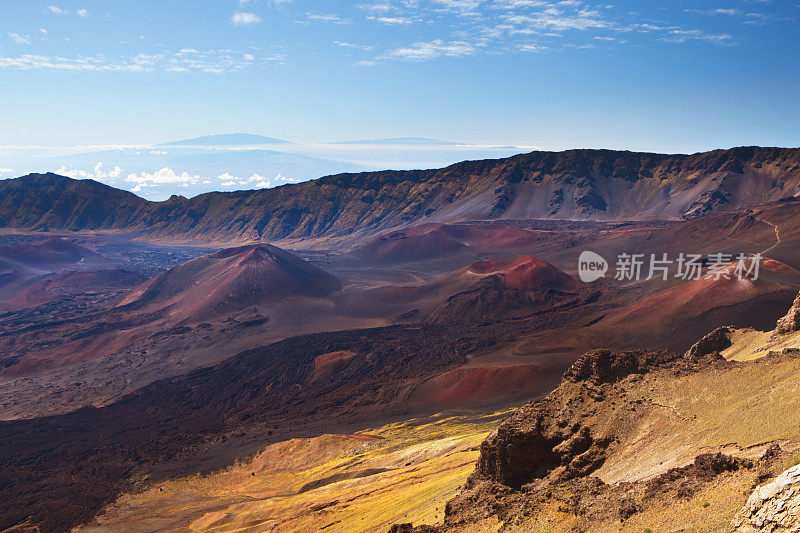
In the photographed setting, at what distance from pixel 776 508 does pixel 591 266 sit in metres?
95.4

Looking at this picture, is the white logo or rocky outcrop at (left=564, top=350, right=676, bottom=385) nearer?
rocky outcrop at (left=564, top=350, right=676, bottom=385)

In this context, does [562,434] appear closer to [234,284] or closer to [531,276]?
[531,276]

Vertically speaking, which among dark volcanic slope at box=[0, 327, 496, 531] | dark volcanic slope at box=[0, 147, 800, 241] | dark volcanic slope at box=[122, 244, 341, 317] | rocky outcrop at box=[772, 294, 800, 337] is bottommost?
dark volcanic slope at box=[0, 327, 496, 531]

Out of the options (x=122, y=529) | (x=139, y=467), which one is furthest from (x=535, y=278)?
A: (x=122, y=529)

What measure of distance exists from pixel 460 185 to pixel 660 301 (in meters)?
135

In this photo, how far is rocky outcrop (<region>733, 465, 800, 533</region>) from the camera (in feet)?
28.0

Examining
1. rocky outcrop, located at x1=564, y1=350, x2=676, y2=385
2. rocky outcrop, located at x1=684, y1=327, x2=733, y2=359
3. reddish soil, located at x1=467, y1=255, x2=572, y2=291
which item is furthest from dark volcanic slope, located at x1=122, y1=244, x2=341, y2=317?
rocky outcrop, located at x1=564, y1=350, x2=676, y2=385

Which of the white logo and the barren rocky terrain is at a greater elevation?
the white logo

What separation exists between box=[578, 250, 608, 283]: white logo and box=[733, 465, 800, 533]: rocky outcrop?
83.9 meters

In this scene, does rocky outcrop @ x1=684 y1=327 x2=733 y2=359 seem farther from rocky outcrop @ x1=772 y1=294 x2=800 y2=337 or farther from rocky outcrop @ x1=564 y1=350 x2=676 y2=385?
rocky outcrop @ x1=564 y1=350 x2=676 y2=385

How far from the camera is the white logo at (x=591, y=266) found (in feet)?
306

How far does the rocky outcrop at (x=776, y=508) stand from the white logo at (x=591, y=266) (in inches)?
3302

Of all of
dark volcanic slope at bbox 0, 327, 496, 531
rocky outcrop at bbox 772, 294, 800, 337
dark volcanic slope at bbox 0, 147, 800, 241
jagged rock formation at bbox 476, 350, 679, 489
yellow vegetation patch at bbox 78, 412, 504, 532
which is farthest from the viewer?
dark volcanic slope at bbox 0, 147, 800, 241

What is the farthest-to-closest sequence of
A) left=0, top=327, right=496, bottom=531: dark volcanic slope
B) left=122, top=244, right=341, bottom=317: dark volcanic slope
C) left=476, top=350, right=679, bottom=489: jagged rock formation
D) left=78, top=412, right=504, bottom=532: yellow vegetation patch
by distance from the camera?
left=122, top=244, right=341, bottom=317: dark volcanic slope, left=0, top=327, right=496, bottom=531: dark volcanic slope, left=78, top=412, right=504, bottom=532: yellow vegetation patch, left=476, top=350, right=679, bottom=489: jagged rock formation
